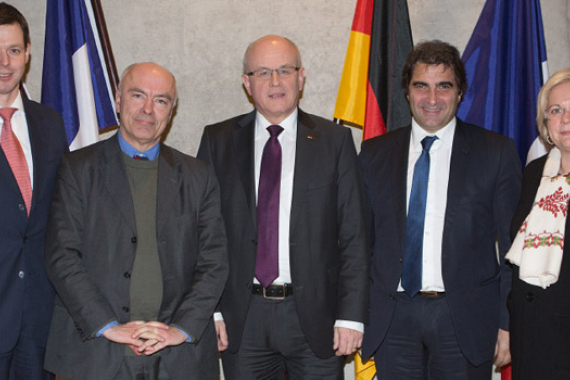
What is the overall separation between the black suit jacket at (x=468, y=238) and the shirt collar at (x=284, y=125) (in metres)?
0.50

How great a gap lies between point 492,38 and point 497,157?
3.66 feet

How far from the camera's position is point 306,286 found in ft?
8.38

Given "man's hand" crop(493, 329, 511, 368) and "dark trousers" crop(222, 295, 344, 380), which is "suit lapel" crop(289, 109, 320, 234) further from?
"man's hand" crop(493, 329, 511, 368)

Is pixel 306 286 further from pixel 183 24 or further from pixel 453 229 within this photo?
pixel 183 24

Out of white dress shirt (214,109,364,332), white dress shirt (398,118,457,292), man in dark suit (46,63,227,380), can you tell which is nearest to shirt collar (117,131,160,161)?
man in dark suit (46,63,227,380)

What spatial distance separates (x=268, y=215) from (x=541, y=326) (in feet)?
3.97

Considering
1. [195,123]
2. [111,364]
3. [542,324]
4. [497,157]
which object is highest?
[195,123]

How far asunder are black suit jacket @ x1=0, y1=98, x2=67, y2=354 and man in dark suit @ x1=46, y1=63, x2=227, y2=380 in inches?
7.3

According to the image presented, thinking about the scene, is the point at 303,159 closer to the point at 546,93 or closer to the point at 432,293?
the point at 432,293

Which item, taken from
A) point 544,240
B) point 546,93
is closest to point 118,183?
point 544,240

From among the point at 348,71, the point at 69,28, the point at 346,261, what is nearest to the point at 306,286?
the point at 346,261

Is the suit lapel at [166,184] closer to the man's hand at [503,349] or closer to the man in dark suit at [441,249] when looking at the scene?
the man in dark suit at [441,249]

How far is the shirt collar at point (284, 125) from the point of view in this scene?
276 centimetres

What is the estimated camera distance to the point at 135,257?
91.7 inches
